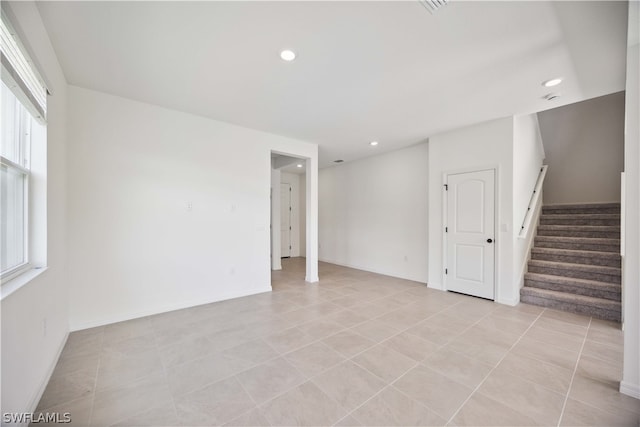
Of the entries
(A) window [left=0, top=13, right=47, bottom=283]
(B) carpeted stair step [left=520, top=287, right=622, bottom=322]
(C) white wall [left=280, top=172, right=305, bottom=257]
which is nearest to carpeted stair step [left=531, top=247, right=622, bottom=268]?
(B) carpeted stair step [left=520, top=287, right=622, bottom=322]

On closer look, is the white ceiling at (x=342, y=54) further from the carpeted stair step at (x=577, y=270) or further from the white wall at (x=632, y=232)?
the carpeted stair step at (x=577, y=270)

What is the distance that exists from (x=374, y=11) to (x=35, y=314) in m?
3.15

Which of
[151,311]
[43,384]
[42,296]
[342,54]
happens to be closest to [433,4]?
[342,54]

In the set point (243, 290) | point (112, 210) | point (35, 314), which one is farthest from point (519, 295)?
point (112, 210)

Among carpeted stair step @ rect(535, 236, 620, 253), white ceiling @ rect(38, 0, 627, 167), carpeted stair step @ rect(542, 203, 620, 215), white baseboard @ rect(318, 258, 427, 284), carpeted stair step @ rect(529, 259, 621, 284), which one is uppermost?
white ceiling @ rect(38, 0, 627, 167)

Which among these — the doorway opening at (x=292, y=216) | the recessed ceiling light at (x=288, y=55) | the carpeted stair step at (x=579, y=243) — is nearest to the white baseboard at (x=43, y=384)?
the recessed ceiling light at (x=288, y=55)

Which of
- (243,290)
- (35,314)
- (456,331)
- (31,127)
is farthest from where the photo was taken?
(243,290)

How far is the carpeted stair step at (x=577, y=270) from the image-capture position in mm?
3523

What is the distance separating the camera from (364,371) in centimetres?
210

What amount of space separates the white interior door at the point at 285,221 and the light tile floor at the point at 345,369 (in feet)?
14.0

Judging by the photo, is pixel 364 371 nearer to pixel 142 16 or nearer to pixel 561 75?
pixel 142 16

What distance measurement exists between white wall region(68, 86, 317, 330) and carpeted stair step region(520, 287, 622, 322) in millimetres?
4073

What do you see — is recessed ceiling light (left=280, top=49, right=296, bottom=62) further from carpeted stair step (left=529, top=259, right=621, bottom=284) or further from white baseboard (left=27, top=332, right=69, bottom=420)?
carpeted stair step (left=529, top=259, right=621, bottom=284)

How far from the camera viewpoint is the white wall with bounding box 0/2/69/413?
141cm
